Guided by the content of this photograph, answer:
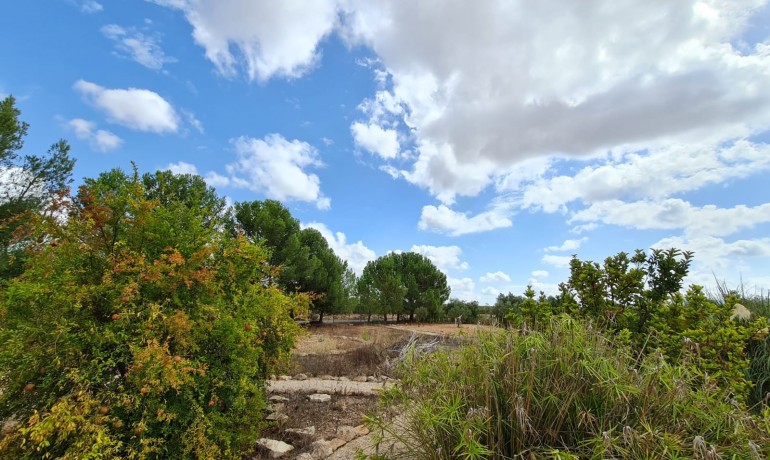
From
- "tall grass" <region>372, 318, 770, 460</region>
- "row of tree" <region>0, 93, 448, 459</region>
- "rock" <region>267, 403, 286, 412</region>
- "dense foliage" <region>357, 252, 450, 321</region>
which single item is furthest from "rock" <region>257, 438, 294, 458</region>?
"dense foliage" <region>357, 252, 450, 321</region>

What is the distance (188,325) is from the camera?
9.29 feet

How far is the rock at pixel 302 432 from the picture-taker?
416 cm

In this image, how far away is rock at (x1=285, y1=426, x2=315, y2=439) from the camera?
4.16 m

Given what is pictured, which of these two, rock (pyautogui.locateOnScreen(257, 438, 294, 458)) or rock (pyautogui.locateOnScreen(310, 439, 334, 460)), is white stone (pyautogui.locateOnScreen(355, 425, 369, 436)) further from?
rock (pyautogui.locateOnScreen(257, 438, 294, 458))

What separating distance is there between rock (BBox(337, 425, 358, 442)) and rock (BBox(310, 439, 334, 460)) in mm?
223

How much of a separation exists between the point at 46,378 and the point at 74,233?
106cm

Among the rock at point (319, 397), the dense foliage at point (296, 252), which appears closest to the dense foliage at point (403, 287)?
the dense foliage at point (296, 252)

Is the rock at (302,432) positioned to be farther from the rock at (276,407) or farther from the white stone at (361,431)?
the rock at (276,407)

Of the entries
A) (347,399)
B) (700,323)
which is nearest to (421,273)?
(347,399)

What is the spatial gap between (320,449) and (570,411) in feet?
7.76

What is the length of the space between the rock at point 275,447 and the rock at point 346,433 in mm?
507

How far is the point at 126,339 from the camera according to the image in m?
2.85

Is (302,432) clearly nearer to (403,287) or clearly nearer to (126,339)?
(126,339)

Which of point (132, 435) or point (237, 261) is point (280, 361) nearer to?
point (237, 261)
